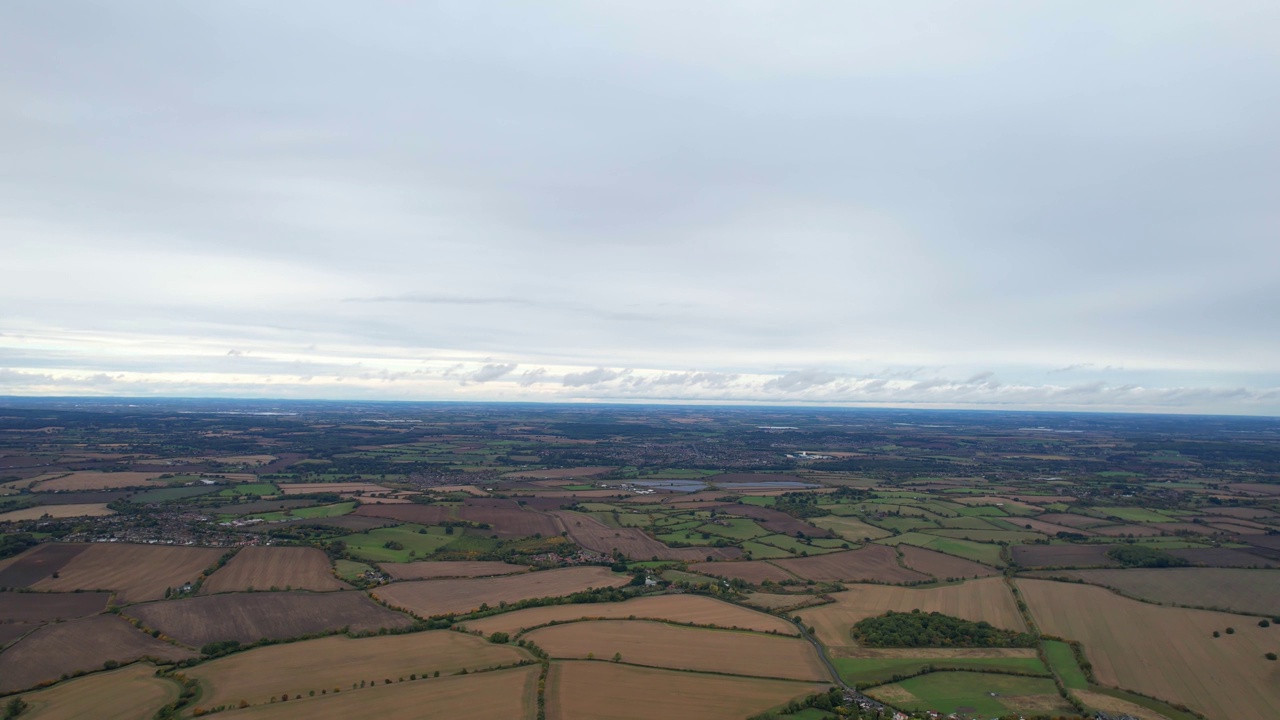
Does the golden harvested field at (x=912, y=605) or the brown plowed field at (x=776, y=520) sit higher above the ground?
the golden harvested field at (x=912, y=605)

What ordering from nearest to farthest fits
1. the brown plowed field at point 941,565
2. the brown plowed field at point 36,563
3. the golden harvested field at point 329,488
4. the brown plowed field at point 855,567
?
1. the brown plowed field at point 36,563
2. the brown plowed field at point 855,567
3. the brown plowed field at point 941,565
4. the golden harvested field at point 329,488

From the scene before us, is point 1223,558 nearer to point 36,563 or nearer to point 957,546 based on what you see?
point 957,546

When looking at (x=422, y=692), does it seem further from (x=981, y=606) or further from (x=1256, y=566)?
(x=1256, y=566)

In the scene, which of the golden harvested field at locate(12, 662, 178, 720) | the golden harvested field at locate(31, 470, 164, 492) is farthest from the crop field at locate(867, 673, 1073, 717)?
the golden harvested field at locate(31, 470, 164, 492)

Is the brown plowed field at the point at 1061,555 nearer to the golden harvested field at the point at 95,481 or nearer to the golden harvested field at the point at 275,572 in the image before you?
the golden harvested field at the point at 275,572

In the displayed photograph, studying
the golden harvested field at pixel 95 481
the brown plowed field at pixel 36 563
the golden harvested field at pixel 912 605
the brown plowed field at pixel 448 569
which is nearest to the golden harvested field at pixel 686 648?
the golden harvested field at pixel 912 605

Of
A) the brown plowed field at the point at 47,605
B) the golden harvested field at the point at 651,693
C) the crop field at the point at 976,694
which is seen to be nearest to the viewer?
the golden harvested field at the point at 651,693

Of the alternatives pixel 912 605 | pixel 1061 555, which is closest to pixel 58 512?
pixel 912 605

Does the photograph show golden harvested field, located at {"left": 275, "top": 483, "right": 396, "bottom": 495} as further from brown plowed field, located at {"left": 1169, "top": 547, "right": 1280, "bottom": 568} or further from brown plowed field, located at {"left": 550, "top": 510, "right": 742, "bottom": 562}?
brown plowed field, located at {"left": 1169, "top": 547, "right": 1280, "bottom": 568}
